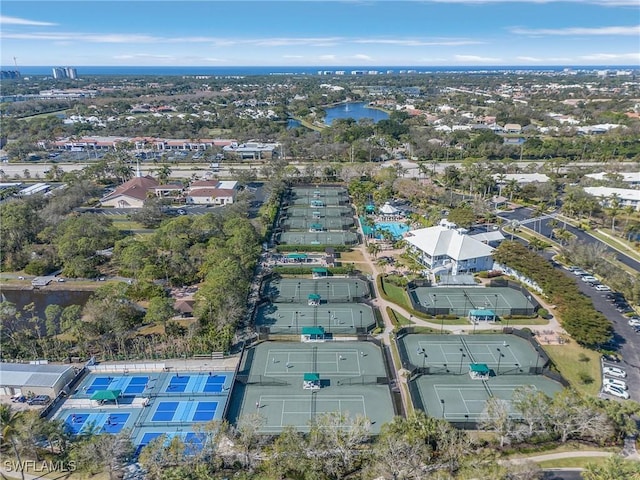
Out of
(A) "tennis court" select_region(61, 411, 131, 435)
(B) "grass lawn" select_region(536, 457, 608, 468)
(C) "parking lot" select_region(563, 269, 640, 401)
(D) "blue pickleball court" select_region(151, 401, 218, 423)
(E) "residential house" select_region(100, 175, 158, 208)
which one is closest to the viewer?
(B) "grass lawn" select_region(536, 457, 608, 468)

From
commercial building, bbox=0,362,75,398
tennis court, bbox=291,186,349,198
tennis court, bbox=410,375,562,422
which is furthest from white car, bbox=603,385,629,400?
tennis court, bbox=291,186,349,198

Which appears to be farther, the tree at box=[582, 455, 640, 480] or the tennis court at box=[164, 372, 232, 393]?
the tennis court at box=[164, 372, 232, 393]

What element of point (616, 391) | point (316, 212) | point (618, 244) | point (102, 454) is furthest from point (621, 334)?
point (316, 212)

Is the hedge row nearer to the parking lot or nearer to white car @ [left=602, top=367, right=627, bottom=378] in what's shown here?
the parking lot

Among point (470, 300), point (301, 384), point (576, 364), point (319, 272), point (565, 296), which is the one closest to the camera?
point (301, 384)

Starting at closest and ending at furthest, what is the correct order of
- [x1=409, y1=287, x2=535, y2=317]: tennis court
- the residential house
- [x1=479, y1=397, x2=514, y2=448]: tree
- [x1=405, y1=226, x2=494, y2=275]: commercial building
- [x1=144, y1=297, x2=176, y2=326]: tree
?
[x1=479, y1=397, x2=514, y2=448]: tree < [x1=144, y1=297, x2=176, y2=326]: tree < [x1=409, y1=287, x2=535, y2=317]: tennis court < [x1=405, y1=226, x2=494, y2=275]: commercial building < the residential house

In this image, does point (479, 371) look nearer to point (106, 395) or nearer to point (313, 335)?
point (313, 335)

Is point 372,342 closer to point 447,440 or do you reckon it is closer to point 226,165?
point 447,440
